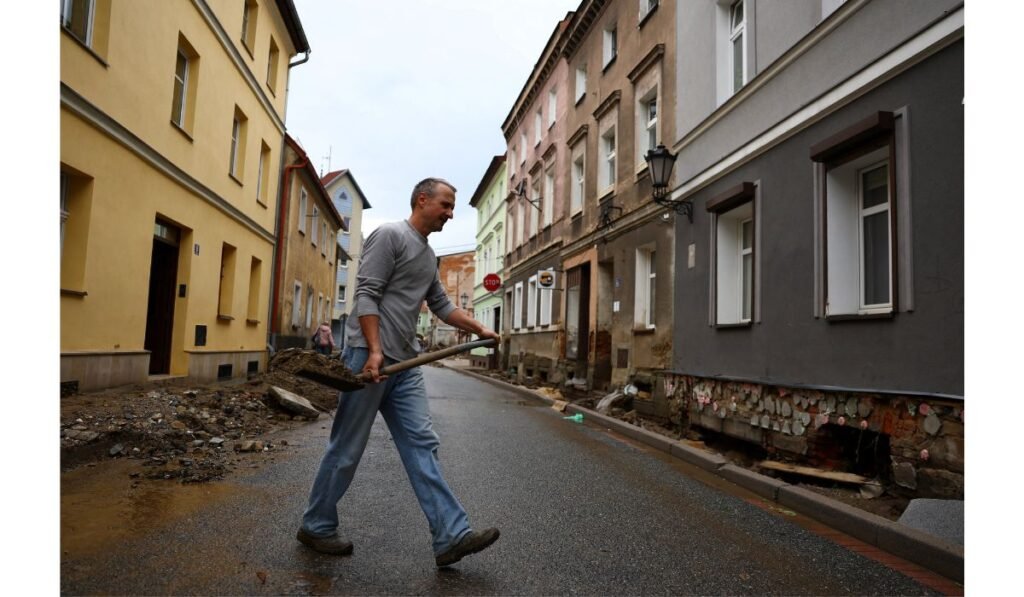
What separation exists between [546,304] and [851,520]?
1592 centimetres

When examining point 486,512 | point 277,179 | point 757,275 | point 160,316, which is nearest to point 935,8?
point 757,275

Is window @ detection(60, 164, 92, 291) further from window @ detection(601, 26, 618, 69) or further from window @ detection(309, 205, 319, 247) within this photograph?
window @ detection(309, 205, 319, 247)

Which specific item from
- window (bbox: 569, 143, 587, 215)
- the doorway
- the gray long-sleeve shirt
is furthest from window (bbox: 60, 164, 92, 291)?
window (bbox: 569, 143, 587, 215)

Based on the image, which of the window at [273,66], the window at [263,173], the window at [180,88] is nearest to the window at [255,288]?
the window at [263,173]

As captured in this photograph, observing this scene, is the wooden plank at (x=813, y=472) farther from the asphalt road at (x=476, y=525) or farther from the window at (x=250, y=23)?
the window at (x=250, y=23)

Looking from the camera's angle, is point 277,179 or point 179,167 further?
point 277,179

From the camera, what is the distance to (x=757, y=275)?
26.5ft

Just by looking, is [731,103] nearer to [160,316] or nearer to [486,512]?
[486,512]

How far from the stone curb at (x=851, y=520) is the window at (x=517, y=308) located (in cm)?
1645

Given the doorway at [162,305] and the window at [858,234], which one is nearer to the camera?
the window at [858,234]

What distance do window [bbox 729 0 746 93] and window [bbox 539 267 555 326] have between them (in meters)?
10.5

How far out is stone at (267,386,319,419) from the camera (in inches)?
372

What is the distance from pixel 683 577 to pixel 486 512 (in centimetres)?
158

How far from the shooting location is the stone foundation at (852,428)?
5007 millimetres
